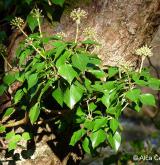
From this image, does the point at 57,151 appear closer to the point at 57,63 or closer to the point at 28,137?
the point at 28,137

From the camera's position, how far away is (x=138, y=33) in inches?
82.9

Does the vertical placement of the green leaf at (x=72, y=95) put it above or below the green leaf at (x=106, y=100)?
above

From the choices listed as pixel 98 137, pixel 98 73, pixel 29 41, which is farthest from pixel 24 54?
pixel 98 137

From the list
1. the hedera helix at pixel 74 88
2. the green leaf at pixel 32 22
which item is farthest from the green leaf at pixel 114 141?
the green leaf at pixel 32 22

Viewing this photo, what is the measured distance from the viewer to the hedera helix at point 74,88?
164cm

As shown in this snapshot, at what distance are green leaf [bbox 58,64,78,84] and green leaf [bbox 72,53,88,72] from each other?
0.03 meters

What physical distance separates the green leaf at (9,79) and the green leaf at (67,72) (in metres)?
0.47

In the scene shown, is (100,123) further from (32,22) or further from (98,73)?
(32,22)

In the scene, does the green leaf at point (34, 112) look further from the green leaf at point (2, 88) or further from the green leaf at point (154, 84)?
the green leaf at point (154, 84)

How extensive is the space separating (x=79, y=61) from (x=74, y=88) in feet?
0.55

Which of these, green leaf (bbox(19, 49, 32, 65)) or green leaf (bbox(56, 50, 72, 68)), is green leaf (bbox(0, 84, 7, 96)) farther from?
green leaf (bbox(56, 50, 72, 68))

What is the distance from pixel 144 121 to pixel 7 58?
444 cm

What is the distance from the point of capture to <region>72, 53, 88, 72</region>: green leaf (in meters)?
1.54

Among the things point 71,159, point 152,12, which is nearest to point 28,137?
point 71,159
